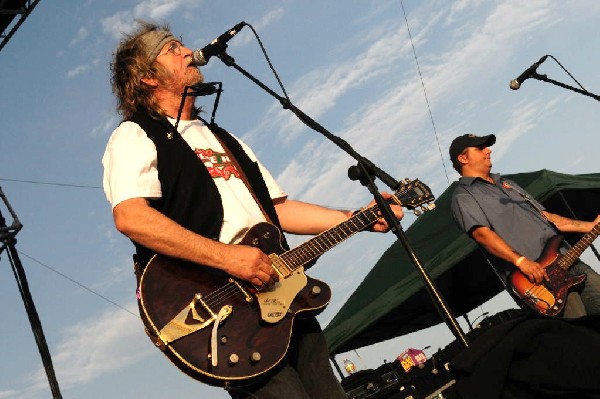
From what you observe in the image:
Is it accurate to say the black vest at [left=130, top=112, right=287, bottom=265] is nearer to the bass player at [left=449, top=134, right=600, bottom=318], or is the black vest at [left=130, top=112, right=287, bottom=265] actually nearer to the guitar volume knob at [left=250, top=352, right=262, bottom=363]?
the guitar volume knob at [left=250, top=352, right=262, bottom=363]

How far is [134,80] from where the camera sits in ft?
11.1

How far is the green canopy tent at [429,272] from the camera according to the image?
25.6ft

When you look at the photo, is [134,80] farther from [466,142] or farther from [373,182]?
[466,142]

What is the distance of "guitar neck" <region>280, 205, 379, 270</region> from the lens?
3.15 metres

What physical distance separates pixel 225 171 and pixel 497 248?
2.98 metres

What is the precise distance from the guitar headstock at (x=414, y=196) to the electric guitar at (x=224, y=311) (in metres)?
0.67

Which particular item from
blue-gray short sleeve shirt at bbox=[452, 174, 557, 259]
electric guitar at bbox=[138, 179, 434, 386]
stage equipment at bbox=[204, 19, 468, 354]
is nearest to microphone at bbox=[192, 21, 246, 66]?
stage equipment at bbox=[204, 19, 468, 354]

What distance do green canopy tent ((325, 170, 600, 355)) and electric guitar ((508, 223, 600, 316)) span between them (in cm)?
170

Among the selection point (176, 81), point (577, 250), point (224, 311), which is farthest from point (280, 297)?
point (577, 250)

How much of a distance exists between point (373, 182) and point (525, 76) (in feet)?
12.4

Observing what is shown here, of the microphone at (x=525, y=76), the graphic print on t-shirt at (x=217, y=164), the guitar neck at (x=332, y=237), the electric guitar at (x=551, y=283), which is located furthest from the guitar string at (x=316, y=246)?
the microphone at (x=525, y=76)

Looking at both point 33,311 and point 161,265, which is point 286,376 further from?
point 33,311

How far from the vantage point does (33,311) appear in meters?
8.87

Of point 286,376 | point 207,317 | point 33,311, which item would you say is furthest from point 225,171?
point 33,311
